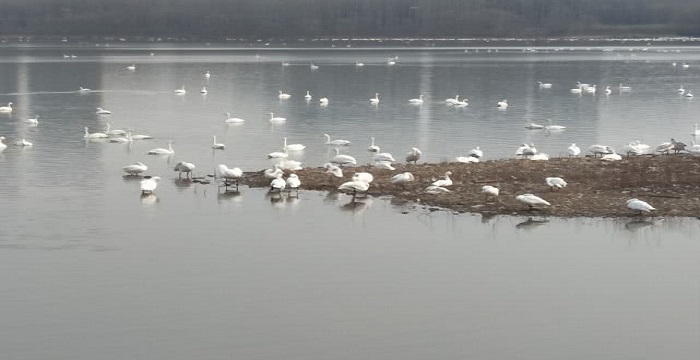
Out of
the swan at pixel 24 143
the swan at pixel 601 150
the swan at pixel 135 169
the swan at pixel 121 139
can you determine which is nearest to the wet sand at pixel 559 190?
the swan at pixel 601 150

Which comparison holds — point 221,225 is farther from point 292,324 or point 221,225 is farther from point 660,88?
point 660,88

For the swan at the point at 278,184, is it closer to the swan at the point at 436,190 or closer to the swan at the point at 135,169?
the swan at the point at 436,190

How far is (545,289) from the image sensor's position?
16.8 metres

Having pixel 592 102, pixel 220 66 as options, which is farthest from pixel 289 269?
pixel 220 66

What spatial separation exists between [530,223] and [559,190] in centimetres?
244

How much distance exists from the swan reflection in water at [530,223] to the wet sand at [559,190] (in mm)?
426

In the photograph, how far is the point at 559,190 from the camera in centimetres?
2345

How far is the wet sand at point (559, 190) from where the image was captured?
72.5ft

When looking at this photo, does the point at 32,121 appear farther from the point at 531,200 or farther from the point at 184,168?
the point at 531,200

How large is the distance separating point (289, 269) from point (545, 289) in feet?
12.7

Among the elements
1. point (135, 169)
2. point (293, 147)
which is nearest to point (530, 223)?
point (135, 169)

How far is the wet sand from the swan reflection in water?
16.8 inches

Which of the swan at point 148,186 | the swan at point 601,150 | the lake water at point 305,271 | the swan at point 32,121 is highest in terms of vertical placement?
the swan at point 601,150

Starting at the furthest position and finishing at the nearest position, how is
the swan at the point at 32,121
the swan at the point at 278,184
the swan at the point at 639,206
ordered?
the swan at the point at 32,121, the swan at the point at 278,184, the swan at the point at 639,206
